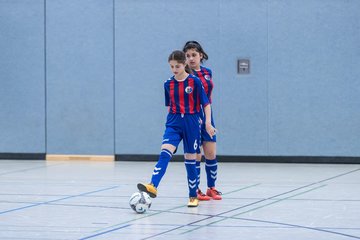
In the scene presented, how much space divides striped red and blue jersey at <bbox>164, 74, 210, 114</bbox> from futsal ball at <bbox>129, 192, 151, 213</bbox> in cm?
107

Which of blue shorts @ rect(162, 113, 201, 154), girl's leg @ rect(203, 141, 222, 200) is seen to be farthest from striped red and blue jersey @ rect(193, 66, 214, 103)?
blue shorts @ rect(162, 113, 201, 154)

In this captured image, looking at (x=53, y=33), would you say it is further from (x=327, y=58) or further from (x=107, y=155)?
(x=327, y=58)

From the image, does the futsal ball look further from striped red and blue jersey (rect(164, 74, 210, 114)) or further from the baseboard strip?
the baseboard strip

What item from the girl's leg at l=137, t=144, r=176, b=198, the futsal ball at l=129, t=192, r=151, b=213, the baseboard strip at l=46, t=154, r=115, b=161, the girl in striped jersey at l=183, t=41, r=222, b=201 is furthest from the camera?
the baseboard strip at l=46, t=154, r=115, b=161

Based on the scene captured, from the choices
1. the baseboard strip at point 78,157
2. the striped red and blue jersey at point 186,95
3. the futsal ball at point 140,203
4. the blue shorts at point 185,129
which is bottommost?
the baseboard strip at point 78,157

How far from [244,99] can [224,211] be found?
589 cm

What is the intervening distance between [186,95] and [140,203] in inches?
52.4

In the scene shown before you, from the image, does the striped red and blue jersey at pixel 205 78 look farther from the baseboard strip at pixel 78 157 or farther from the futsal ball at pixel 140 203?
the baseboard strip at pixel 78 157

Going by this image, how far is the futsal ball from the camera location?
27.4 feet

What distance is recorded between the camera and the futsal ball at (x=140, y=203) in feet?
27.4

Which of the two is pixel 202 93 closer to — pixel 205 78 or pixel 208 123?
pixel 208 123

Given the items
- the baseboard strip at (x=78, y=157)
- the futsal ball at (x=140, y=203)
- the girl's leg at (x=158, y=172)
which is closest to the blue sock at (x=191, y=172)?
the girl's leg at (x=158, y=172)

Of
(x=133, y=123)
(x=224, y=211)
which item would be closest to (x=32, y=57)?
(x=133, y=123)

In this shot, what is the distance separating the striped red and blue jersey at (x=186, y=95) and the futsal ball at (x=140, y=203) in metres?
1.07
